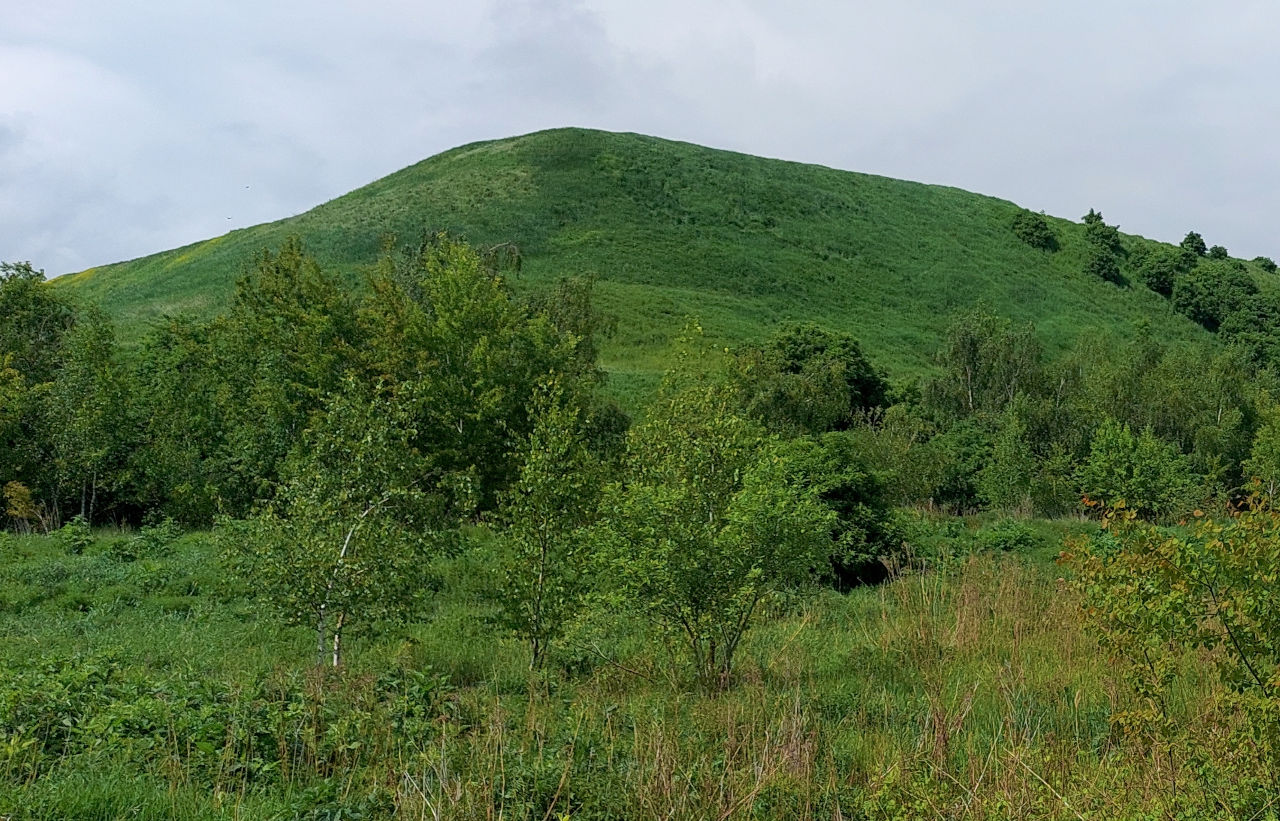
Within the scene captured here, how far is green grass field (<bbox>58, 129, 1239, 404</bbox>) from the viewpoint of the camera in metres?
57.4

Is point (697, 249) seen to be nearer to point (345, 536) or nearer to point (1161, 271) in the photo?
point (1161, 271)

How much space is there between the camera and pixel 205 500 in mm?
23844

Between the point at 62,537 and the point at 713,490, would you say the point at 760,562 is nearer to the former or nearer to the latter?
the point at 713,490

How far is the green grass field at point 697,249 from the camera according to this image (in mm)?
57375

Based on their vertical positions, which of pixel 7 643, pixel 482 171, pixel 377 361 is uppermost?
pixel 482 171

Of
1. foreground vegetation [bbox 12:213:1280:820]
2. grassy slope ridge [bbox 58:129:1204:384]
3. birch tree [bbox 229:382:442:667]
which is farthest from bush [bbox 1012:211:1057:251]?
birch tree [bbox 229:382:442:667]

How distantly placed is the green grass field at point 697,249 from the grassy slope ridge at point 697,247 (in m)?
0.23

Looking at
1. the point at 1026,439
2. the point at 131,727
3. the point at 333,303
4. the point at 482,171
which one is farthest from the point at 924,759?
the point at 482,171

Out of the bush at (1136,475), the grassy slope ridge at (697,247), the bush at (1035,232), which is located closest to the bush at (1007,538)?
the bush at (1136,475)

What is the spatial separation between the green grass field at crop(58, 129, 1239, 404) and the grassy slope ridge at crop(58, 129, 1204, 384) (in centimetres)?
23

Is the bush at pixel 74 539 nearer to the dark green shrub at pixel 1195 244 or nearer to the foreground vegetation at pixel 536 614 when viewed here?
the foreground vegetation at pixel 536 614

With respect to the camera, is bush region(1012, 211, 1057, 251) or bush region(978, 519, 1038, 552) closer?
bush region(978, 519, 1038, 552)

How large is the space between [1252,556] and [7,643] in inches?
582

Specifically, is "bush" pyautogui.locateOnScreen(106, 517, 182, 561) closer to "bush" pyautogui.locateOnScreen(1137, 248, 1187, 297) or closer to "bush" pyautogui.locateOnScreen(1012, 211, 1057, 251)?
"bush" pyautogui.locateOnScreen(1012, 211, 1057, 251)
